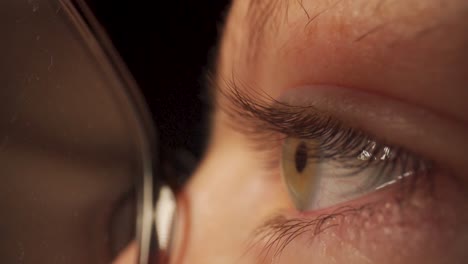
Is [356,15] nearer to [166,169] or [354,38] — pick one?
[354,38]

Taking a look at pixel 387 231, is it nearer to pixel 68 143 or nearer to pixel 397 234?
pixel 397 234

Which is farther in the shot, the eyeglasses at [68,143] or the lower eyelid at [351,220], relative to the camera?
the eyeglasses at [68,143]

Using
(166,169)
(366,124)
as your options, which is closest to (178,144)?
(166,169)

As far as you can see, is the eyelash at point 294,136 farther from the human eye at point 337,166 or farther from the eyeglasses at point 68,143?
the eyeglasses at point 68,143

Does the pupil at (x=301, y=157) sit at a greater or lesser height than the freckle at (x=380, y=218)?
greater

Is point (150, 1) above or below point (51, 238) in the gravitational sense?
above

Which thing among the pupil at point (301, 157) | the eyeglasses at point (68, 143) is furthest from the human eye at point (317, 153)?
the eyeglasses at point (68, 143)

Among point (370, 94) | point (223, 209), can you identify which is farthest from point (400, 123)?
point (223, 209)
